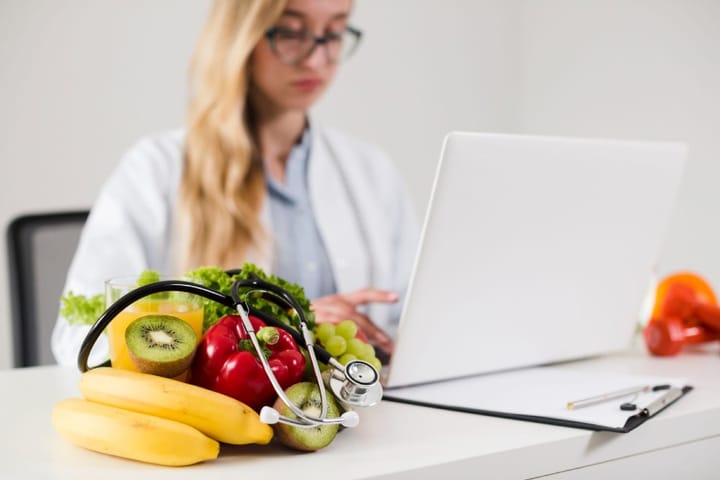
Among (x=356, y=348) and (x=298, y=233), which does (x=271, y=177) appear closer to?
(x=298, y=233)

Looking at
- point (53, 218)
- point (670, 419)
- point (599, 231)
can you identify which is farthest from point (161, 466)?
point (53, 218)

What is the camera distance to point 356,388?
0.86m

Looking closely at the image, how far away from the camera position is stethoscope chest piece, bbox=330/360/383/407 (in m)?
0.86

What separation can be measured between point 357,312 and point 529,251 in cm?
28

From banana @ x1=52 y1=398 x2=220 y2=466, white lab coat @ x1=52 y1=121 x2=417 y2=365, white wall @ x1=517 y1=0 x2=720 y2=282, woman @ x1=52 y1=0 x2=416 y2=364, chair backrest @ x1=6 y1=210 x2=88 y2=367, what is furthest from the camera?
white wall @ x1=517 y1=0 x2=720 y2=282

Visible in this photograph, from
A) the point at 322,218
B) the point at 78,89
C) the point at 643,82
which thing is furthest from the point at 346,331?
the point at 643,82

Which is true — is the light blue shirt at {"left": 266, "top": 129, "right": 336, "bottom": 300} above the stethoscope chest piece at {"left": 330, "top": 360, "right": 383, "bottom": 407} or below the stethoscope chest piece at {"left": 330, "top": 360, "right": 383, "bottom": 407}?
below

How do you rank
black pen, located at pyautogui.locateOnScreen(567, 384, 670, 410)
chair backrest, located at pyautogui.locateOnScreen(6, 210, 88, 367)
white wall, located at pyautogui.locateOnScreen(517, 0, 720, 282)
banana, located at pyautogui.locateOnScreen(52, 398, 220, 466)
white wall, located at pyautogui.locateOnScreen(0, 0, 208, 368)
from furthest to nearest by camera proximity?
white wall, located at pyautogui.locateOnScreen(517, 0, 720, 282)
white wall, located at pyautogui.locateOnScreen(0, 0, 208, 368)
chair backrest, located at pyautogui.locateOnScreen(6, 210, 88, 367)
black pen, located at pyautogui.locateOnScreen(567, 384, 670, 410)
banana, located at pyautogui.locateOnScreen(52, 398, 220, 466)

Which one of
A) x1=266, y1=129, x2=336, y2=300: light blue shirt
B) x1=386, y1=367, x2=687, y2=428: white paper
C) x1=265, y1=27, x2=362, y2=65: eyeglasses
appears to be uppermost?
x1=265, y1=27, x2=362, y2=65: eyeglasses

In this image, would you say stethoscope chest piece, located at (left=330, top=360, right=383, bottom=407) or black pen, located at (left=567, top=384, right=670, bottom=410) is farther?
black pen, located at (left=567, top=384, right=670, bottom=410)

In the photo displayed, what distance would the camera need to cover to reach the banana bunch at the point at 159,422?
0.80m

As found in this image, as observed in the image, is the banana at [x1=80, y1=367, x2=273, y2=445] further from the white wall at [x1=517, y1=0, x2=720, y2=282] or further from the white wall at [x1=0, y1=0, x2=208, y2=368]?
the white wall at [x1=517, y1=0, x2=720, y2=282]

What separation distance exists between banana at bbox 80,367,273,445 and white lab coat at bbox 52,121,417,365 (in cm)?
119

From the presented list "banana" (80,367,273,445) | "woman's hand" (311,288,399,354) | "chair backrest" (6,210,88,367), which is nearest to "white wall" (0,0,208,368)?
"chair backrest" (6,210,88,367)
